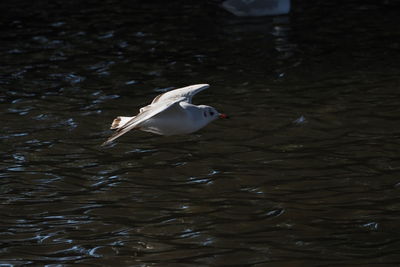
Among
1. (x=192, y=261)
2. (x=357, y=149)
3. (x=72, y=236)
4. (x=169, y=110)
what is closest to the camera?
(x=192, y=261)

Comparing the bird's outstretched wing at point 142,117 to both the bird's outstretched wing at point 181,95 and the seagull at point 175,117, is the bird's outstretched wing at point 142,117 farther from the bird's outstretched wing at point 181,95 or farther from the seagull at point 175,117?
the bird's outstretched wing at point 181,95

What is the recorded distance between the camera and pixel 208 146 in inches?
342

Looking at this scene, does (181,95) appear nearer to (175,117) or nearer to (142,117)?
(175,117)

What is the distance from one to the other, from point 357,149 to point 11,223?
3.55m

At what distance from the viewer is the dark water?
6477mm

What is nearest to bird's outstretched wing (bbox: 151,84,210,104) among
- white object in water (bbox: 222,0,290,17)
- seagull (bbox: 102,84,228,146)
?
seagull (bbox: 102,84,228,146)

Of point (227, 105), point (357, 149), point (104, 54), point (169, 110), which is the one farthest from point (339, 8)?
point (169, 110)

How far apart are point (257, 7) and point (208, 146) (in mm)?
6438

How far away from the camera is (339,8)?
15.0m

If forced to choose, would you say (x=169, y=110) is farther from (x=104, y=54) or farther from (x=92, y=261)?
(x=104, y=54)

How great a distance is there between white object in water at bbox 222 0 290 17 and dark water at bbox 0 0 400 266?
25cm

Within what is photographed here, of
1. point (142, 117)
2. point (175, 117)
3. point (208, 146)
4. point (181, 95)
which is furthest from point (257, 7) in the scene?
point (142, 117)

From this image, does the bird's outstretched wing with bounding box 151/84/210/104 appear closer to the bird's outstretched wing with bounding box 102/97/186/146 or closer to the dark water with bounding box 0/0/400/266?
the bird's outstretched wing with bounding box 102/97/186/146

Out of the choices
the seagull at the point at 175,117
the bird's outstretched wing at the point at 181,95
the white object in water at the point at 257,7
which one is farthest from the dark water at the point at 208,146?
the bird's outstretched wing at the point at 181,95
